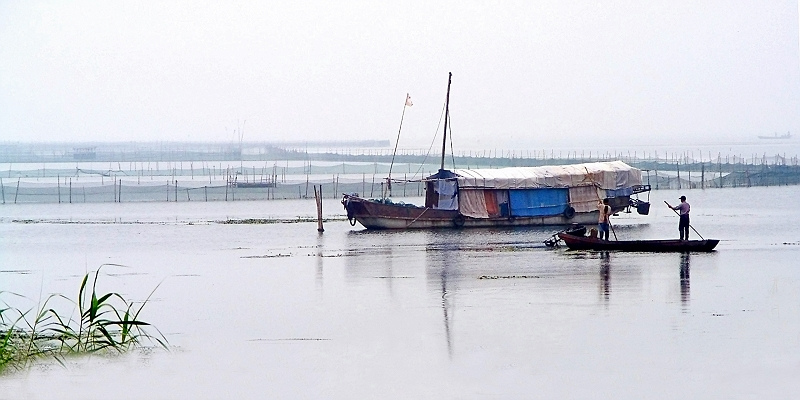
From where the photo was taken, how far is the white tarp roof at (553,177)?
110 ft

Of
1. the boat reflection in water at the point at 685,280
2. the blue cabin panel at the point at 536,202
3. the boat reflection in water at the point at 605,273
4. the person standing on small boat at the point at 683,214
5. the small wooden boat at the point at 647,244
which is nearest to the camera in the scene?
the boat reflection in water at the point at 685,280

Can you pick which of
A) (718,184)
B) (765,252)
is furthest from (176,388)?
(718,184)

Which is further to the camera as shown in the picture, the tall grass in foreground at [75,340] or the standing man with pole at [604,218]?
the standing man with pole at [604,218]

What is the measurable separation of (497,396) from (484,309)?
518cm

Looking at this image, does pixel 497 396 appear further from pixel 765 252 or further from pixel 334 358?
pixel 765 252

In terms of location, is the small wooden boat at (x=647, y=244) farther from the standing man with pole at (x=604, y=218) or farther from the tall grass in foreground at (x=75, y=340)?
the tall grass in foreground at (x=75, y=340)

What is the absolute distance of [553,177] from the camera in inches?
1344

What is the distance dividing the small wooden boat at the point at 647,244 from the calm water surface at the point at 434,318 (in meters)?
0.23

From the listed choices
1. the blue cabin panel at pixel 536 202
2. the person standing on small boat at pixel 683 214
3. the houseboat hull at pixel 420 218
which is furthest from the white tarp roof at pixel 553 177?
the person standing on small boat at pixel 683 214

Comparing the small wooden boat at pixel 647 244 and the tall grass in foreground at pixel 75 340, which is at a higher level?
the small wooden boat at pixel 647 244

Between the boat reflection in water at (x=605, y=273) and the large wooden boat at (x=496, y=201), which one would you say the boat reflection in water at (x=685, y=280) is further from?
the large wooden boat at (x=496, y=201)

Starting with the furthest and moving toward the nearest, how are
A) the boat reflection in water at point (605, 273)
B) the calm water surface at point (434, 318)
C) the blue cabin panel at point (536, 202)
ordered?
the blue cabin panel at point (536, 202) < the boat reflection in water at point (605, 273) < the calm water surface at point (434, 318)

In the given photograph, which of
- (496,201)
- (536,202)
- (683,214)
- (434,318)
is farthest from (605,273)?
(536,202)

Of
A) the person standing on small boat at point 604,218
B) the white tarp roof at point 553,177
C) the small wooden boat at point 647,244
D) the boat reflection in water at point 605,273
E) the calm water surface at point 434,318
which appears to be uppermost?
the white tarp roof at point 553,177
